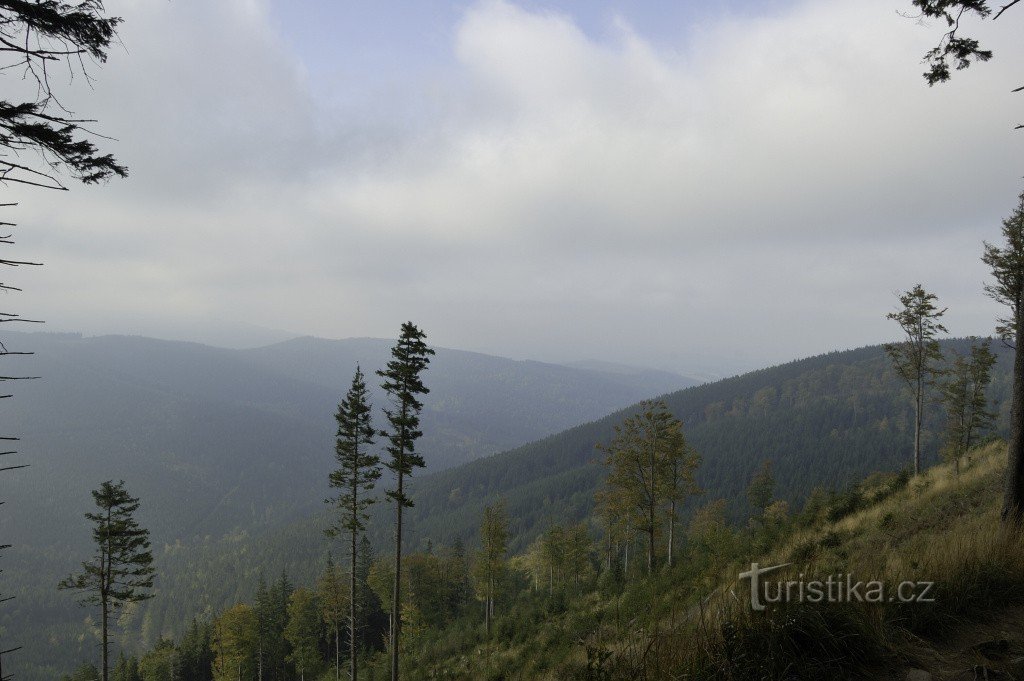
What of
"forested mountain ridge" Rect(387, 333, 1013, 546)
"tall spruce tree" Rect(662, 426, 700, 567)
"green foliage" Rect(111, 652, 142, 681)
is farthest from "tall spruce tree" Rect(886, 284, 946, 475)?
"forested mountain ridge" Rect(387, 333, 1013, 546)

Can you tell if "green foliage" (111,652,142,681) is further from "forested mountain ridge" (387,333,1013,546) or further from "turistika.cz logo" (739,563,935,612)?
"forested mountain ridge" (387,333,1013,546)

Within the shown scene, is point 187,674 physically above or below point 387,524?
above

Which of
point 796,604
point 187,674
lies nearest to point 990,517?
point 796,604

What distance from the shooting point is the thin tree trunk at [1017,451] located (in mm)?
8031

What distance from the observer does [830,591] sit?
4.53 meters

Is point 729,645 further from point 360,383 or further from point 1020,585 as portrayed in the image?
point 360,383

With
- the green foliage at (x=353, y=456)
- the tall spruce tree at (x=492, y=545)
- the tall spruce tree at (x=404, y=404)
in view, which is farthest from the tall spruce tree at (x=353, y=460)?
the tall spruce tree at (x=492, y=545)

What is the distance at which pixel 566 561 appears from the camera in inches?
1879

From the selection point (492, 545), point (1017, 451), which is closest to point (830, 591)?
point (1017, 451)

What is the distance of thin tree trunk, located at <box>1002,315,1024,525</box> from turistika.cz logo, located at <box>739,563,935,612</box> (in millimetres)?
5091

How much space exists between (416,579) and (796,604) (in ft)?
173

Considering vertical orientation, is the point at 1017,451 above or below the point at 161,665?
above

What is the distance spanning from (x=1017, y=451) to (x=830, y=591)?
24.2ft

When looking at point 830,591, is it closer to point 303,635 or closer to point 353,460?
point 353,460
